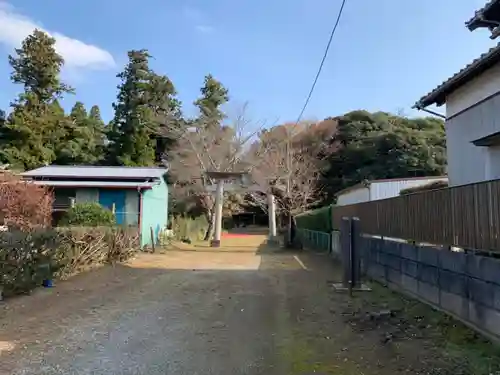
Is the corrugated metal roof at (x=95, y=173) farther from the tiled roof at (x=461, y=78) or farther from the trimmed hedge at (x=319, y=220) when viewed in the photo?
the tiled roof at (x=461, y=78)

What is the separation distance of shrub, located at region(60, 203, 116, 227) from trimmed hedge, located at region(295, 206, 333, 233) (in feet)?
27.8

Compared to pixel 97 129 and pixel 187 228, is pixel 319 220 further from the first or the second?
pixel 97 129

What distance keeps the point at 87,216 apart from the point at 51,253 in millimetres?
7866

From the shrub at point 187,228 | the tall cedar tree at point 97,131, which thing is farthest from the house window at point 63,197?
the tall cedar tree at point 97,131

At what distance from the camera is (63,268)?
11062mm

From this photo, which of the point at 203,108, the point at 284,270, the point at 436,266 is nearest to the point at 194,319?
the point at 436,266

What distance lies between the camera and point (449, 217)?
6.64 m

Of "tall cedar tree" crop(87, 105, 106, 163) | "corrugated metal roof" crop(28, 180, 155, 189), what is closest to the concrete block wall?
"corrugated metal roof" crop(28, 180, 155, 189)

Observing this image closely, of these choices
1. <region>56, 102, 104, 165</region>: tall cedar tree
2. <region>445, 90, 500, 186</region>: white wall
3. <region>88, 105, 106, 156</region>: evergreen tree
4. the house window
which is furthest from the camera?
<region>88, 105, 106, 156</region>: evergreen tree

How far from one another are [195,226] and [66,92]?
678 inches

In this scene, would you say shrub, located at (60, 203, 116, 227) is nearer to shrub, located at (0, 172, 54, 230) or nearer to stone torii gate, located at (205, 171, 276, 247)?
shrub, located at (0, 172, 54, 230)

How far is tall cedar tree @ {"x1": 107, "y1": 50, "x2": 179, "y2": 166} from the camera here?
1491 inches

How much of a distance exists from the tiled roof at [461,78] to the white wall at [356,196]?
26.1 ft

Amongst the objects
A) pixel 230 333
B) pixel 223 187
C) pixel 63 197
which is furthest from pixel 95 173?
pixel 230 333
